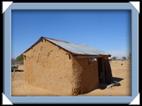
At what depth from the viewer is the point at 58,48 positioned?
10602 millimetres

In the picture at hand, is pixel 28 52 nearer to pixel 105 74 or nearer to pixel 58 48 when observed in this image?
pixel 58 48

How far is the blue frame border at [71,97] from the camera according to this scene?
31.4 ft

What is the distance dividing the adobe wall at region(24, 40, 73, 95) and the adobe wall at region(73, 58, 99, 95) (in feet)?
0.51

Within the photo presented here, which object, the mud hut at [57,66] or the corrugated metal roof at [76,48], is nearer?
the corrugated metal roof at [76,48]

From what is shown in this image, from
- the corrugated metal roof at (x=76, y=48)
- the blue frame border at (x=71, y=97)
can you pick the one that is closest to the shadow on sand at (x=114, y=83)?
the blue frame border at (x=71, y=97)

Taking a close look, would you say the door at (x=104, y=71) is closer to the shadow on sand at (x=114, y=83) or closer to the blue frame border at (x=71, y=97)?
the shadow on sand at (x=114, y=83)

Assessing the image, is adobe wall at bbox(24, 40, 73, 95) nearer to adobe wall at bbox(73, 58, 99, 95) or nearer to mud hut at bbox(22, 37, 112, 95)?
mud hut at bbox(22, 37, 112, 95)

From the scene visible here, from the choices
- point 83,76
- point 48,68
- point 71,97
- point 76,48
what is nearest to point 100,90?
point 83,76

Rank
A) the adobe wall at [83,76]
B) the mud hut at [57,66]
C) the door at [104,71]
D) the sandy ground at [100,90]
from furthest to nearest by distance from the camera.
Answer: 1. the door at [104,71]
2. the adobe wall at [83,76]
3. the mud hut at [57,66]
4. the sandy ground at [100,90]

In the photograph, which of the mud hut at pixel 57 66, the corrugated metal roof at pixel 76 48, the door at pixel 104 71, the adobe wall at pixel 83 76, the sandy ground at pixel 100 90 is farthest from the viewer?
the door at pixel 104 71

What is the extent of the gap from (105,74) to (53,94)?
2383mm

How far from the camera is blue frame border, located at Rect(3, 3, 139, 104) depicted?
958 cm

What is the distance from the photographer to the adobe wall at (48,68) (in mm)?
10305

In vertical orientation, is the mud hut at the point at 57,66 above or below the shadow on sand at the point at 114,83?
above
